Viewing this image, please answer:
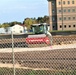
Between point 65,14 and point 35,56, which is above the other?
point 35,56

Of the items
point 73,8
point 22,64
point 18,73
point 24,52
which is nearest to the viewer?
point 18,73

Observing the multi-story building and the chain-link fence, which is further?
the multi-story building

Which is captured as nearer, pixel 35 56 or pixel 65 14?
pixel 35 56

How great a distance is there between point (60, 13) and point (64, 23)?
4.41 m

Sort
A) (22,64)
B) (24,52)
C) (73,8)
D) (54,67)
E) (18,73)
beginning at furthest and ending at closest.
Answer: (73,8) → (24,52) → (22,64) → (54,67) → (18,73)

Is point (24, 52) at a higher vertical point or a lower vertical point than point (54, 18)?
higher

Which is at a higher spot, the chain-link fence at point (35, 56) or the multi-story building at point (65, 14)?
the chain-link fence at point (35, 56)

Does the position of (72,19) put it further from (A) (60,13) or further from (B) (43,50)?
(B) (43,50)

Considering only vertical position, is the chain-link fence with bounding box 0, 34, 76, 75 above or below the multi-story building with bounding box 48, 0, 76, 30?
above

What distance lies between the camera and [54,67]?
12.4 metres

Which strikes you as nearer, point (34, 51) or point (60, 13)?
point (34, 51)

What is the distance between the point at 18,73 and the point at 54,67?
2465 mm

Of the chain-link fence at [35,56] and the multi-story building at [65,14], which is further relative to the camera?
the multi-story building at [65,14]

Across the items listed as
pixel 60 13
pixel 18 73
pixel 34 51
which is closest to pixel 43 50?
pixel 34 51
